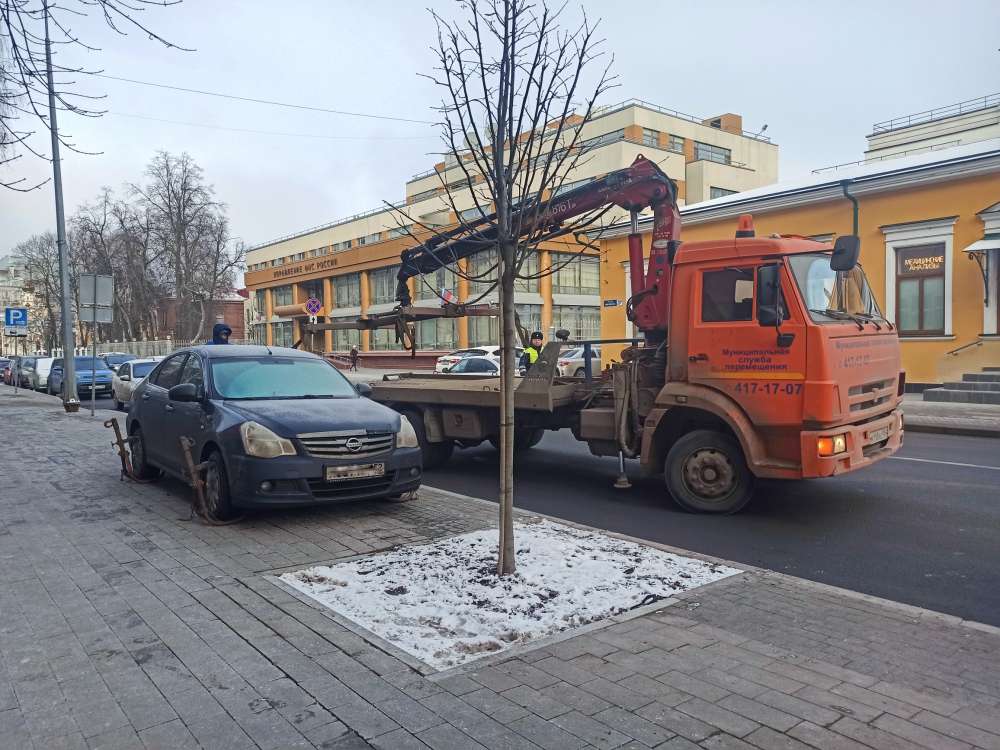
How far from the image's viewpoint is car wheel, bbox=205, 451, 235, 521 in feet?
22.0

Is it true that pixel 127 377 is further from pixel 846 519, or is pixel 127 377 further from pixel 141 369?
pixel 846 519

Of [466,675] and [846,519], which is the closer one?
[466,675]

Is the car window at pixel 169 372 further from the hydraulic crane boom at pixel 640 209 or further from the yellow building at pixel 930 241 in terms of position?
the yellow building at pixel 930 241

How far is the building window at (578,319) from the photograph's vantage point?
42.1 meters

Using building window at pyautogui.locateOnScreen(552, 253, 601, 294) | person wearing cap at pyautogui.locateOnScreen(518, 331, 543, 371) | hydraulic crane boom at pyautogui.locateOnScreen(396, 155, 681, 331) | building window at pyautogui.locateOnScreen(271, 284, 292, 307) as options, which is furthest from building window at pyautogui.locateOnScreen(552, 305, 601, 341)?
hydraulic crane boom at pyautogui.locateOnScreen(396, 155, 681, 331)

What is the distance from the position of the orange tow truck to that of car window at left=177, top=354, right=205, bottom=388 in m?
2.80

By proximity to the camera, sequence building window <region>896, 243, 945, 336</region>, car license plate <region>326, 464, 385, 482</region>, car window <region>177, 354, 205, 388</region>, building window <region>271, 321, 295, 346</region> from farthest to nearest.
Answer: building window <region>271, 321, 295, 346</region> → building window <region>896, 243, 945, 336</region> → car window <region>177, 354, 205, 388</region> → car license plate <region>326, 464, 385, 482</region>

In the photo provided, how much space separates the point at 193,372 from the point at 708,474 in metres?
5.24

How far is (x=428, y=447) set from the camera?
10.2 metres

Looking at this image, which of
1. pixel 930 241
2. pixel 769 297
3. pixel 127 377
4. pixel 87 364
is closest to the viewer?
pixel 769 297

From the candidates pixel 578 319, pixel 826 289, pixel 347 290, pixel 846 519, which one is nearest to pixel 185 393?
pixel 826 289

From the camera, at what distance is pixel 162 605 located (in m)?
4.63

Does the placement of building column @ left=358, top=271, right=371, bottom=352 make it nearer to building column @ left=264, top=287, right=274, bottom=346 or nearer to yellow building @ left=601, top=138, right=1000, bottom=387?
building column @ left=264, top=287, right=274, bottom=346

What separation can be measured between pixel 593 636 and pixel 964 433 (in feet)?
39.2
